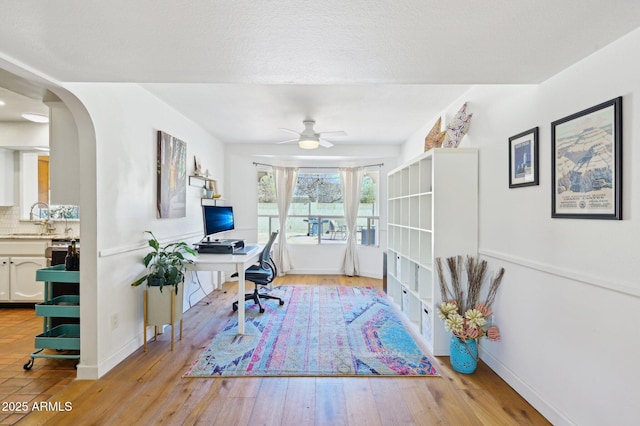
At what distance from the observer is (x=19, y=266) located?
3.90 metres

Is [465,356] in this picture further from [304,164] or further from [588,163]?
[304,164]

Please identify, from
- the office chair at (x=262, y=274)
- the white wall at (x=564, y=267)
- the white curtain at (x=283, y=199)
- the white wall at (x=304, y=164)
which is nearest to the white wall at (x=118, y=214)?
the office chair at (x=262, y=274)

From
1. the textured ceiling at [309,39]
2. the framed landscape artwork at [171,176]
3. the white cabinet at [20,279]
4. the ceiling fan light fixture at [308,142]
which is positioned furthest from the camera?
the ceiling fan light fixture at [308,142]

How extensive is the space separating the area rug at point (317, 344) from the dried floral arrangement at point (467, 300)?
17.1 inches

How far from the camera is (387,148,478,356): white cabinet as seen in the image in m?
2.78

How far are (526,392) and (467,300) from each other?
71 centimetres

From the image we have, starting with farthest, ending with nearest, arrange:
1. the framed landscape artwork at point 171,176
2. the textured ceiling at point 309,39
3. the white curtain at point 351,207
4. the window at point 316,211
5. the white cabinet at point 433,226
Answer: the window at point 316,211 < the white curtain at point 351,207 < the framed landscape artwork at point 171,176 < the white cabinet at point 433,226 < the textured ceiling at point 309,39

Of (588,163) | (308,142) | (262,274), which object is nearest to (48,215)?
(262,274)

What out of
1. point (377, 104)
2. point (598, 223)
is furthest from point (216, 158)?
point (598, 223)

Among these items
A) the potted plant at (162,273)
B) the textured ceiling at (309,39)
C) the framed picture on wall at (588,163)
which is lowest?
the potted plant at (162,273)

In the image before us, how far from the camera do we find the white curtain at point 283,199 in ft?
19.5

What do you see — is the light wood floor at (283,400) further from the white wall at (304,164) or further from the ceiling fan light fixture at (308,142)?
the white wall at (304,164)

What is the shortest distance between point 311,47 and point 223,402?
224cm

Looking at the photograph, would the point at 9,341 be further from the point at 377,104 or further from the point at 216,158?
the point at 377,104
